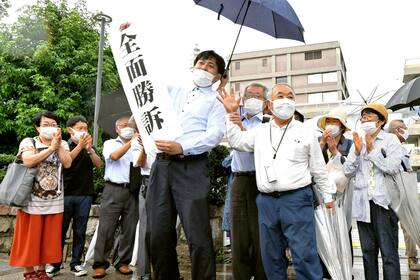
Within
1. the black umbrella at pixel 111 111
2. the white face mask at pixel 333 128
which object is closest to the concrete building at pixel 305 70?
the black umbrella at pixel 111 111

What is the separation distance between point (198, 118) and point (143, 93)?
52cm

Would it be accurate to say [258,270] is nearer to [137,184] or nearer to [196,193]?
[196,193]

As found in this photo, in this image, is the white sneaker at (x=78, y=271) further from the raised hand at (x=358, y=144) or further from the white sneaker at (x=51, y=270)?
the raised hand at (x=358, y=144)

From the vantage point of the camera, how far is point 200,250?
3.03 meters

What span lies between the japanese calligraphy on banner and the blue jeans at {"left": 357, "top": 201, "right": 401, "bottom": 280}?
2259 mm

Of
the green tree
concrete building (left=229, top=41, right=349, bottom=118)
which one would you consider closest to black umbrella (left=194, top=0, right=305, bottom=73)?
the green tree

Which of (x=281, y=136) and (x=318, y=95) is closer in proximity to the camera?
(x=281, y=136)

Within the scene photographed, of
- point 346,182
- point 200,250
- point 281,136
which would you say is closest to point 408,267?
point 346,182

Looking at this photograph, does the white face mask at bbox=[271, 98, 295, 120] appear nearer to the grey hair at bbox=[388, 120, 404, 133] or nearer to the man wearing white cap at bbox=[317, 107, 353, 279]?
the man wearing white cap at bbox=[317, 107, 353, 279]

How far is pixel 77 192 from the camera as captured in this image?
5.01m

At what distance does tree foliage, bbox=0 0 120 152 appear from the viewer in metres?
16.8

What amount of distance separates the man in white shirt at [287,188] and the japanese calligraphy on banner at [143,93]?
62 cm

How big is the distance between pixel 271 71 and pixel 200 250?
51964 millimetres

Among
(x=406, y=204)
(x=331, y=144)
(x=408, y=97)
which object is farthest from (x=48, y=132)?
(x=408, y=97)
